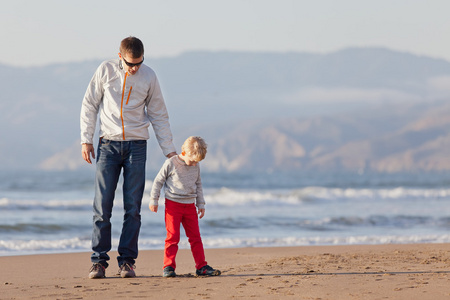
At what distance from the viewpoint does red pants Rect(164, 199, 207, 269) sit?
5.08 meters

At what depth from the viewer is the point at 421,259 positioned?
5.94 m

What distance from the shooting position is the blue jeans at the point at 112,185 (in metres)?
4.98

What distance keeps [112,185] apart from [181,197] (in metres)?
0.55

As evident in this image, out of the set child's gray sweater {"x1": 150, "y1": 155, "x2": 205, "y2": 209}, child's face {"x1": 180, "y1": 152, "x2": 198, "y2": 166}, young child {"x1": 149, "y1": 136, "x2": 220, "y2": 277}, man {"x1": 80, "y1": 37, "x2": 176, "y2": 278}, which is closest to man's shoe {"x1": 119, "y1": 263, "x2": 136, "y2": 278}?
man {"x1": 80, "y1": 37, "x2": 176, "y2": 278}

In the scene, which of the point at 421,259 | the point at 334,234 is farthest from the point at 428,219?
the point at 421,259

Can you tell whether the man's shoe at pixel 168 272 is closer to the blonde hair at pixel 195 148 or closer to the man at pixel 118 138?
the man at pixel 118 138

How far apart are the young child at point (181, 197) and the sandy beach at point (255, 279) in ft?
0.54

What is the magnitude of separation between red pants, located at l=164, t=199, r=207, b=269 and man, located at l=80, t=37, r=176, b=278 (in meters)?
0.26

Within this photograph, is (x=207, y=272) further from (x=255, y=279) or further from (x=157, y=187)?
(x=157, y=187)

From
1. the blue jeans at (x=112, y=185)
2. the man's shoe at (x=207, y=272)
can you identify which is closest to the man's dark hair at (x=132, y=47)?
the blue jeans at (x=112, y=185)

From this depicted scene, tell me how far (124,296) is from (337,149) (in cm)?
17779

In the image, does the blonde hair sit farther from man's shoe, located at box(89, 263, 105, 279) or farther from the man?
man's shoe, located at box(89, 263, 105, 279)

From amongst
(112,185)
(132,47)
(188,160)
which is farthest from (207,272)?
(132,47)

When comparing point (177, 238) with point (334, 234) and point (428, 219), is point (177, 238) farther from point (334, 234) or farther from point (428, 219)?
point (428, 219)
